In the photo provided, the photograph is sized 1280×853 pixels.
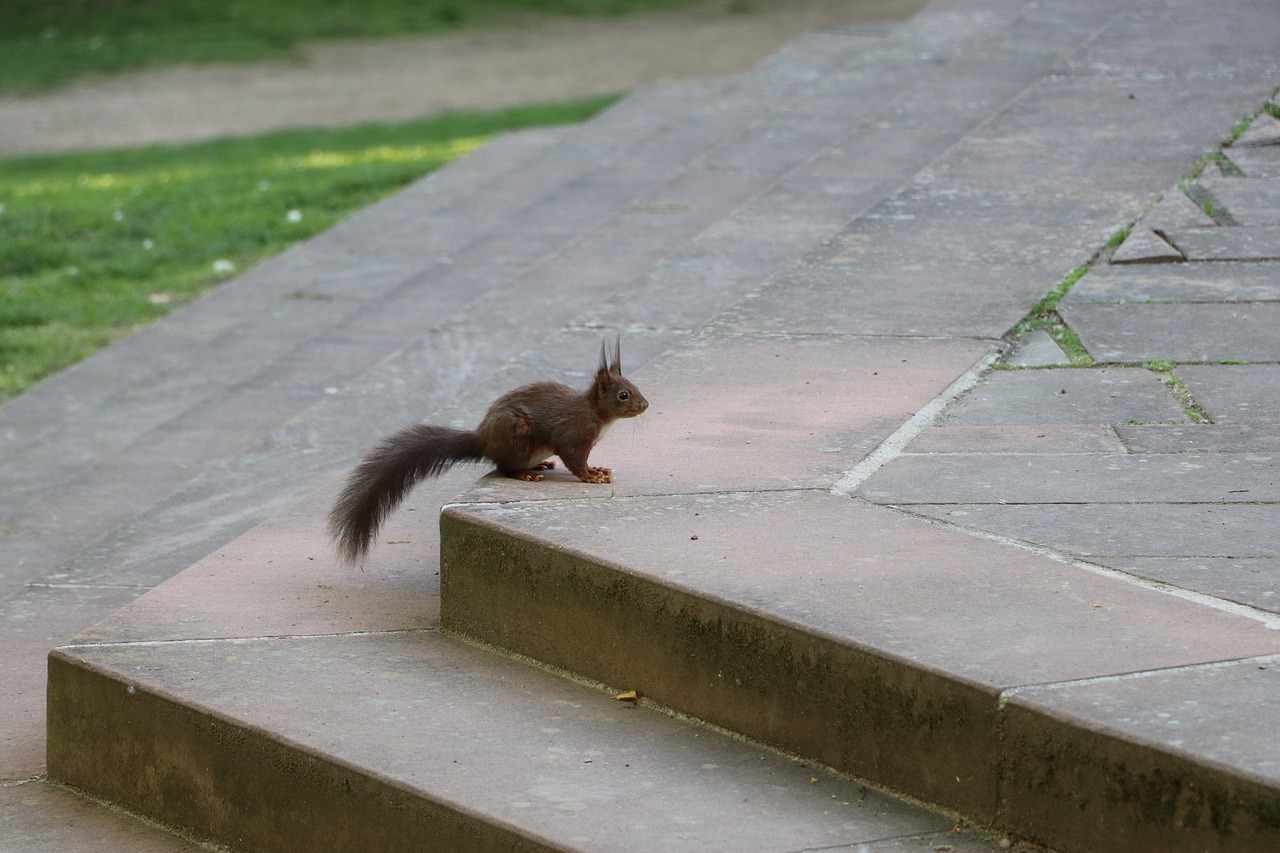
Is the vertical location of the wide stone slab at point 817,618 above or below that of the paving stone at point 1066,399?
below

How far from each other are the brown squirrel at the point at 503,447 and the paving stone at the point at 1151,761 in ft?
4.15

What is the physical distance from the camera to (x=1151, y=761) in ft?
7.57

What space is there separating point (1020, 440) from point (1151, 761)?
1.32 m

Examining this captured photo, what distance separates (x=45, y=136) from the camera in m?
13.6

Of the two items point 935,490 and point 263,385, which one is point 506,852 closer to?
point 935,490

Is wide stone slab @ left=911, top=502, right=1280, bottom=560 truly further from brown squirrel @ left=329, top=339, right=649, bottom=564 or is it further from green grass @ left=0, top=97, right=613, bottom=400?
green grass @ left=0, top=97, right=613, bottom=400

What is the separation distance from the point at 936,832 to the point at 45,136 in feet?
41.7

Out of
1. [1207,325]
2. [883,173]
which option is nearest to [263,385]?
[883,173]

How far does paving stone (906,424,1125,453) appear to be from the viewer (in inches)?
138

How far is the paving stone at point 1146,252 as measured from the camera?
4.79 metres

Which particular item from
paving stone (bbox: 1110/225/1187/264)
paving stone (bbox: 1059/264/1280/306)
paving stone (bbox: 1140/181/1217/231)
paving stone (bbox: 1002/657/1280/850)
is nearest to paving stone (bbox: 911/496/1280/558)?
paving stone (bbox: 1002/657/1280/850)

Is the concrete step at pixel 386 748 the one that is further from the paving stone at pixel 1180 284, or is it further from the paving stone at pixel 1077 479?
the paving stone at pixel 1180 284

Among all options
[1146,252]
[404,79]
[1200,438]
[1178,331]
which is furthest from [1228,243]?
[404,79]

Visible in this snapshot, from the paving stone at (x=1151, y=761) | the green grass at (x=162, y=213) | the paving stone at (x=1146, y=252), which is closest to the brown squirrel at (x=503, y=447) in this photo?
the paving stone at (x=1151, y=761)
